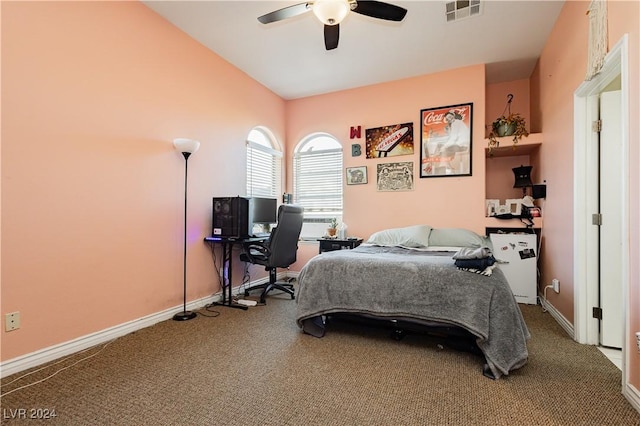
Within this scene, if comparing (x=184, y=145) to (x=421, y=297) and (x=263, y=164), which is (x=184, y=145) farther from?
(x=421, y=297)

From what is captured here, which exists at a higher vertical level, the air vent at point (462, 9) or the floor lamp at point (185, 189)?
the air vent at point (462, 9)

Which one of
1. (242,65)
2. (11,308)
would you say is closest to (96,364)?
(11,308)

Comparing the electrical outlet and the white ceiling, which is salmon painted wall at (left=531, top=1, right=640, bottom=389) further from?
the electrical outlet

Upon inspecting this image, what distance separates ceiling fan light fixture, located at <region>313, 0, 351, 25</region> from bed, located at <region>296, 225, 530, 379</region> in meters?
1.94

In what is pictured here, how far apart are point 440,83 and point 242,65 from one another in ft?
8.88

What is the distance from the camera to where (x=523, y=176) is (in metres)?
3.86

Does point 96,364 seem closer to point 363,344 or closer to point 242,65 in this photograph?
point 363,344

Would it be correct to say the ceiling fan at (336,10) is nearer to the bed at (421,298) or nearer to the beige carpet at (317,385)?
the bed at (421,298)

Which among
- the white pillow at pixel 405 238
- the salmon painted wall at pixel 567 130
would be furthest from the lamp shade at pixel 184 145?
the salmon painted wall at pixel 567 130

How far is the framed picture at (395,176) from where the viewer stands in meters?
4.23

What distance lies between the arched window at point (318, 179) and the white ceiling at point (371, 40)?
3.37 ft

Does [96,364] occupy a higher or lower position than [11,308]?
lower

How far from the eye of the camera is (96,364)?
207 centimetres

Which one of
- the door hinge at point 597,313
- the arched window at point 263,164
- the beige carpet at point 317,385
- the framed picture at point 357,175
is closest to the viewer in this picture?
the beige carpet at point 317,385
